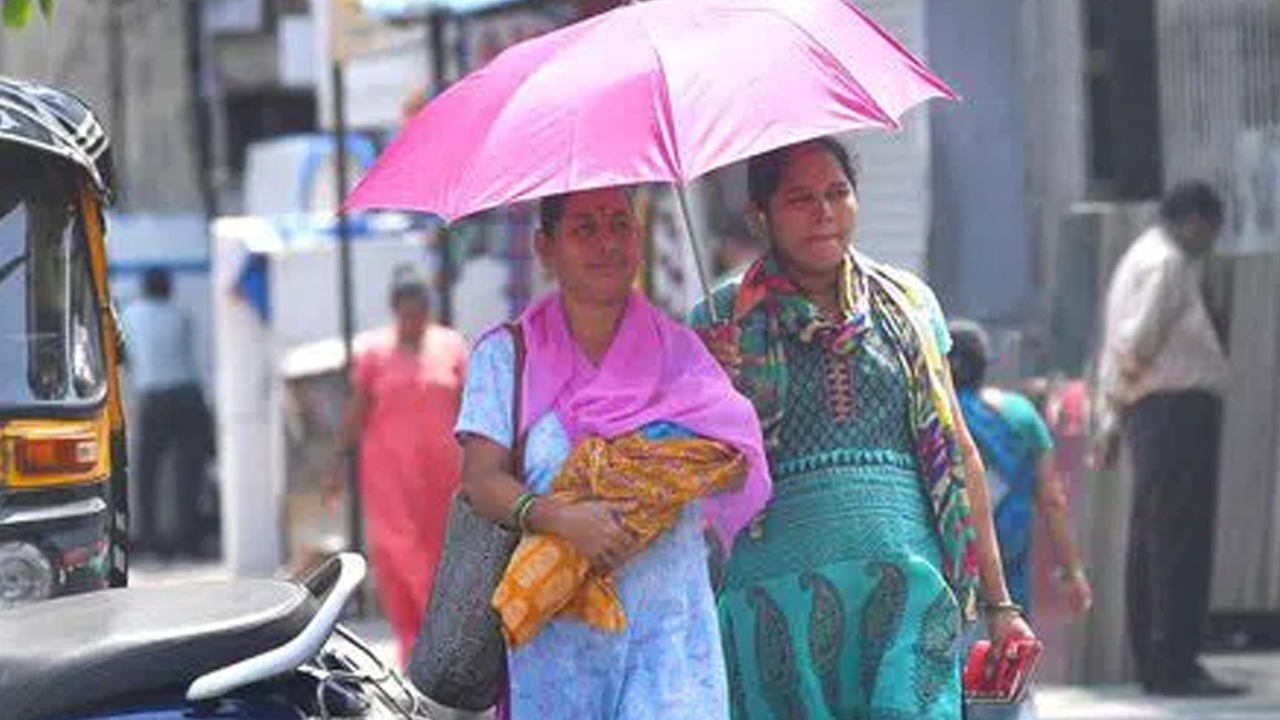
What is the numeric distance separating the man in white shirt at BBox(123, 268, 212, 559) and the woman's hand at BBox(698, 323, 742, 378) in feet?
47.5

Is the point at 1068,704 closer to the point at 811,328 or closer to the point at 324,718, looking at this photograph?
the point at 811,328

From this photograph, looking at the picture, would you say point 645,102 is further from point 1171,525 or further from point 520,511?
point 1171,525

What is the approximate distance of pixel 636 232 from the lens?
234 inches

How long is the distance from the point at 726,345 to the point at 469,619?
0.73 m

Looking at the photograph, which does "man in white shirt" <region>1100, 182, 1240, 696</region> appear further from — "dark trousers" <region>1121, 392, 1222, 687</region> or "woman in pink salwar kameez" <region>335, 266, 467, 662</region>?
"woman in pink salwar kameez" <region>335, 266, 467, 662</region>

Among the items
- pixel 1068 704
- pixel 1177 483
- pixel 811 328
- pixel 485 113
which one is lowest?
pixel 1068 704

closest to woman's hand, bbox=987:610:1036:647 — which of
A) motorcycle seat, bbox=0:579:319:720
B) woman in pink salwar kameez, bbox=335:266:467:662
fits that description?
motorcycle seat, bbox=0:579:319:720

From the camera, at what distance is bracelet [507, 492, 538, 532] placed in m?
5.72

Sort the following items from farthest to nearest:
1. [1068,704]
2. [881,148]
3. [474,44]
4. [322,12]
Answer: [322,12], [474,44], [881,148], [1068,704]

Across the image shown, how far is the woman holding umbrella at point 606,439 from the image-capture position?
5.75m

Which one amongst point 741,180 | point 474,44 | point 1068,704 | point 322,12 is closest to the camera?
point 1068,704

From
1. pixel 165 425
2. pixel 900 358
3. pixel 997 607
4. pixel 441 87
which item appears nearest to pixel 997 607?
pixel 997 607

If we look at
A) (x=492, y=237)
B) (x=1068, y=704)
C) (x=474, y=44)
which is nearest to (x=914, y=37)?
(x=1068, y=704)

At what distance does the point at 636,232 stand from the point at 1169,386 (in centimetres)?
587
